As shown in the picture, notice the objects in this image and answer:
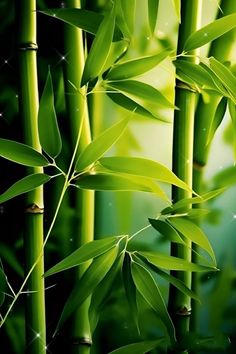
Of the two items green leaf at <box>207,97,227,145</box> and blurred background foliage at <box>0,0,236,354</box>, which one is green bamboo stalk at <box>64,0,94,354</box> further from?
green leaf at <box>207,97,227,145</box>

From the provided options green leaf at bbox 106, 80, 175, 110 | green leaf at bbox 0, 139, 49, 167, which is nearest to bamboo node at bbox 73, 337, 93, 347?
green leaf at bbox 0, 139, 49, 167

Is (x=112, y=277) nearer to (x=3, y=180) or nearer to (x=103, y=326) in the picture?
(x=103, y=326)

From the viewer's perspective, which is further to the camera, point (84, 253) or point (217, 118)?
point (217, 118)

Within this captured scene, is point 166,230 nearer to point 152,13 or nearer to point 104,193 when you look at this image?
point 104,193

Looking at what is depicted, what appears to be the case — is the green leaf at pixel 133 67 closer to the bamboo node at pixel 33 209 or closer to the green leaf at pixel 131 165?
the green leaf at pixel 131 165

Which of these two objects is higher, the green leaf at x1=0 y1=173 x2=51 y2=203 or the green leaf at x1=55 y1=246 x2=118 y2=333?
the green leaf at x1=0 y1=173 x2=51 y2=203

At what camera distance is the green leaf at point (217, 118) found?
3.86 ft

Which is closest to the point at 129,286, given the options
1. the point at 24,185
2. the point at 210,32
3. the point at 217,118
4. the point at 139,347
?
the point at 139,347

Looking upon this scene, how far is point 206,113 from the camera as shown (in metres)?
1.19

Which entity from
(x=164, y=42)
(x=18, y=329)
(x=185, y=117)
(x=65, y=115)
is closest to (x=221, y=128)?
(x=185, y=117)

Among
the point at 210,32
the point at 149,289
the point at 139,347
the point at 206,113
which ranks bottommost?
the point at 139,347

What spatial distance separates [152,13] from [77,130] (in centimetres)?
25

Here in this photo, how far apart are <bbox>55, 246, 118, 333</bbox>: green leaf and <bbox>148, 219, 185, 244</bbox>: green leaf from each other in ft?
0.31

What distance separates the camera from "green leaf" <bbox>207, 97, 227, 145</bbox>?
118 cm
